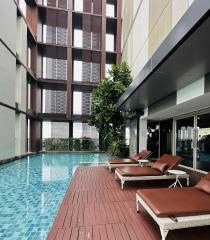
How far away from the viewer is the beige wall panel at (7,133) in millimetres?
9453

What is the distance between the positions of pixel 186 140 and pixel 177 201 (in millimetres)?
5792

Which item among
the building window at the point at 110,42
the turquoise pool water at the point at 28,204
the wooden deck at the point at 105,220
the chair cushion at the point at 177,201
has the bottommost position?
the turquoise pool water at the point at 28,204

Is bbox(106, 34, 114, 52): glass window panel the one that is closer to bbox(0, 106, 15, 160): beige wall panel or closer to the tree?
the tree

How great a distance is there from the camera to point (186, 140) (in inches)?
321

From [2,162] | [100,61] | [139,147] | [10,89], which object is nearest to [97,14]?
[100,61]

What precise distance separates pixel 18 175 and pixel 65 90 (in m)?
10.4

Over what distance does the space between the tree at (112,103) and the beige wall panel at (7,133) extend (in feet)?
15.8

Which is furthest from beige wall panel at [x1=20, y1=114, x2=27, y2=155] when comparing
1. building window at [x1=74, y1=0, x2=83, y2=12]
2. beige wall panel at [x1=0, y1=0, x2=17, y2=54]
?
building window at [x1=74, y1=0, x2=83, y2=12]

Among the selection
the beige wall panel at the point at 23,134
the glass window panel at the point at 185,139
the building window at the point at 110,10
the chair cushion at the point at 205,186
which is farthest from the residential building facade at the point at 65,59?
the chair cushion at the point at 205,186

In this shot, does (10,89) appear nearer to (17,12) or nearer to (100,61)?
(17,12)

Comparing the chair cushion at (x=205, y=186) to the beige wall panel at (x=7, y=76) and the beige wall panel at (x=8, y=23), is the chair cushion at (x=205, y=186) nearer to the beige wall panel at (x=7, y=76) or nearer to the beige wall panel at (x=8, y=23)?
the beige wall panel at (x=7, y=76)

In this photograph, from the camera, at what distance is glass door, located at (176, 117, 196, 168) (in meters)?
7.70

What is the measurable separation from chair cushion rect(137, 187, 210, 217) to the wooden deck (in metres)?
0.39

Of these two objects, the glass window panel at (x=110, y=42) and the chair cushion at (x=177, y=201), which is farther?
the glass window panel at (x=110, y=42)
